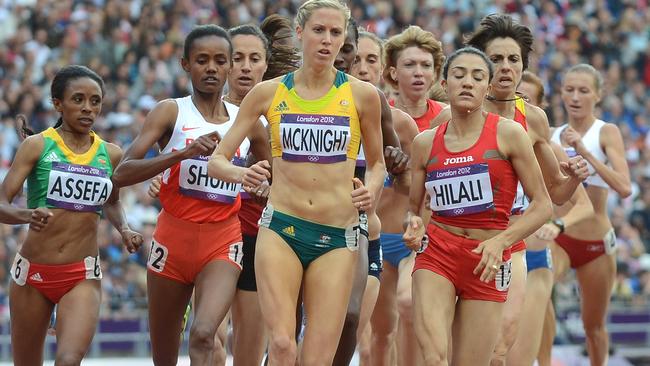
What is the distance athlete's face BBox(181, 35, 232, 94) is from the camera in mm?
8531

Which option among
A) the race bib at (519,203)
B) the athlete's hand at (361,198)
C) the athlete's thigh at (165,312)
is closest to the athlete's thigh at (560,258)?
the race bib at (519,203)

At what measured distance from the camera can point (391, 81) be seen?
1077 centimetres

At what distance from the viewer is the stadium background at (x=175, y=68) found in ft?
51.1

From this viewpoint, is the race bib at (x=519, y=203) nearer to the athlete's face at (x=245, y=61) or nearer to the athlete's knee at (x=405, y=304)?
the athlete's knee at (x=405, y=304)

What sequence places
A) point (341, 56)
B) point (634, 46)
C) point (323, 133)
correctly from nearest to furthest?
point (323, 133) → point (341, 56) → point (634, 46)

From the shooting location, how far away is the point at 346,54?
9328 mm

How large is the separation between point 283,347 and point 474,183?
164 cm

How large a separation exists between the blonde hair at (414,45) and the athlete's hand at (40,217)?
3358 millimetres

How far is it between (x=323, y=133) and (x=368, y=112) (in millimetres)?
344

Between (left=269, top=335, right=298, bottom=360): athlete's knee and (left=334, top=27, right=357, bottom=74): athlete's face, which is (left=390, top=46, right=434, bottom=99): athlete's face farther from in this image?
(left=269, top=335, right=298, bottom=360): athlete's knee

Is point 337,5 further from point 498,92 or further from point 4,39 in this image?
point 4,39

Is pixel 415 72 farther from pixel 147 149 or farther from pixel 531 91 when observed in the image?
pixel 147 149

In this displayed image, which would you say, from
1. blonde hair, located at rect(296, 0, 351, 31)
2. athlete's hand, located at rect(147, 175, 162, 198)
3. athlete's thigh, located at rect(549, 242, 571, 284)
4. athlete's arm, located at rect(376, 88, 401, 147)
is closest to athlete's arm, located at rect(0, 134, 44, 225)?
athlete's hand, located at rect(147, 175, 162, 198)

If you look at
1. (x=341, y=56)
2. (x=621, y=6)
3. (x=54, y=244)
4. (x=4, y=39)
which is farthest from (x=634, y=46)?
(x=54, y=244)
